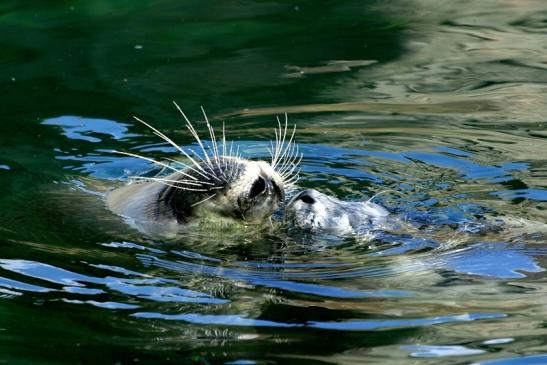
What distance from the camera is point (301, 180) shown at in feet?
23.3

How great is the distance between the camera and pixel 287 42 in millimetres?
9945

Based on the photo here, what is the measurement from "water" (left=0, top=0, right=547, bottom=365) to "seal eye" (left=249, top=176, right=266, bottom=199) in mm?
219

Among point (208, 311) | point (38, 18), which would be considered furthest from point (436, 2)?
point (208, 311)

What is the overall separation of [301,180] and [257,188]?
3.93 feet

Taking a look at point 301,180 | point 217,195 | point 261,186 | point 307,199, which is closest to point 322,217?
point 307,199

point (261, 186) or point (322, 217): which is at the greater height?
point (261, 186)

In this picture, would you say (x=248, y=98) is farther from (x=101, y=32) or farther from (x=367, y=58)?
(x=101, y=32)

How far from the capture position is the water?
4.73m

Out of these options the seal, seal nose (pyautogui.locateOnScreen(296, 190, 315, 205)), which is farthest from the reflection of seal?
the seal

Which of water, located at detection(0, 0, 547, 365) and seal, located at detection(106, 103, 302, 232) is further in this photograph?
seal, located at detection(106, 103, 302, 232)

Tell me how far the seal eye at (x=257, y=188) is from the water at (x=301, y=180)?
0.72ft

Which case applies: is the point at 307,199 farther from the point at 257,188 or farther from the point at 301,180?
the point at 301,180

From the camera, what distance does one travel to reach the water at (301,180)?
4734 mm

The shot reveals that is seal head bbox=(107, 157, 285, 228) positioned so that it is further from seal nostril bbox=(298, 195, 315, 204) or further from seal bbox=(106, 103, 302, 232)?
seal nostril bbox=(298, 195, 315, 204)
